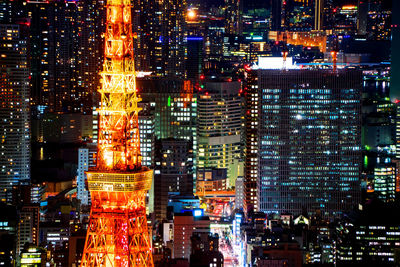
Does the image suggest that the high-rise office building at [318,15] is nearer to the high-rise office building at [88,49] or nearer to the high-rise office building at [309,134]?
the high-rise office building at [88,49]

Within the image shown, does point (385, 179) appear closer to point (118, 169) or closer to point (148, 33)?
point (148, 33)

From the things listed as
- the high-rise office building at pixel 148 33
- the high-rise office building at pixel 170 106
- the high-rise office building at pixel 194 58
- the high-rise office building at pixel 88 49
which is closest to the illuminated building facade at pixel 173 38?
the high-rise office building at pixel 148 33

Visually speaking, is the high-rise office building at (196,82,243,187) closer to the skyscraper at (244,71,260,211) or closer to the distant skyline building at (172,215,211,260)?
the skyscraper at (244,71,260,211)

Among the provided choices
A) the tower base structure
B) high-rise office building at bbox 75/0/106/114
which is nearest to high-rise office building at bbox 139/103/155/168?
high-rise office building at bbox 75/0/106/114

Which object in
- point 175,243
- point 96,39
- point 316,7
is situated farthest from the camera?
point 316,7

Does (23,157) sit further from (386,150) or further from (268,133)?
(386,150)

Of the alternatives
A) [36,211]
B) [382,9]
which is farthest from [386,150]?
[36,211]

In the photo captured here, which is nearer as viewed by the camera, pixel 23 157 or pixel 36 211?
pixel 36 211

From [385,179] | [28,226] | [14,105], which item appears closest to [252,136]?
[385,179]
